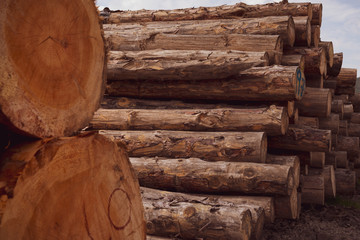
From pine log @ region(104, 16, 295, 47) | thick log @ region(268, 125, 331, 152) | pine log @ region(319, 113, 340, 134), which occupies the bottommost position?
pine log @ region(319, 113, 340, 134)

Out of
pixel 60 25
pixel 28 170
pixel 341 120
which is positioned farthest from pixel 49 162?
pixel 341 120

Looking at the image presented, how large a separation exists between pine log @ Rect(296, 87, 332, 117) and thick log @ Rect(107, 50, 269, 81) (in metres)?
1.34

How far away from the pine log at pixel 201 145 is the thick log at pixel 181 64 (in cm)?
88

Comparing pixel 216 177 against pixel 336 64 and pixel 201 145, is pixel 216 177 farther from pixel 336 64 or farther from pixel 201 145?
pixel 336 64

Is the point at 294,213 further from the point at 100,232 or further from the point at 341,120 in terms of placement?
the point at 341,120

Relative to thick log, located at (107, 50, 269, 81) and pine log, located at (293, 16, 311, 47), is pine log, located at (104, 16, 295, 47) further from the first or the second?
thick log, located at (107, 50, 269, 81)

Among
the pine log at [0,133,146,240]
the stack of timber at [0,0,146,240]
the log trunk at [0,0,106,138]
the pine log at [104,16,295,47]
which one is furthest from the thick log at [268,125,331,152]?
the log trunk at [0,0,106,138]

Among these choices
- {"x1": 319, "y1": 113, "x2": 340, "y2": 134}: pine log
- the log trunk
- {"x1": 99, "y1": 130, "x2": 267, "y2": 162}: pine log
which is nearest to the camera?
the log trunk

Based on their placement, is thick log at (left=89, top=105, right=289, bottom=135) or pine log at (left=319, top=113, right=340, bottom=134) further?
pine log at (left=319, top=113, right=340, bottom=134)

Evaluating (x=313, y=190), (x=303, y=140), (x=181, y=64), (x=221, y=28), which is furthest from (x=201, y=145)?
(x=221, y=28)

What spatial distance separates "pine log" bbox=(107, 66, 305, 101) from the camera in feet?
16.8

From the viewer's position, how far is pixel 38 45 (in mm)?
2012

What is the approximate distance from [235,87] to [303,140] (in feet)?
4.09

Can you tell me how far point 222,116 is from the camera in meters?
5.12
